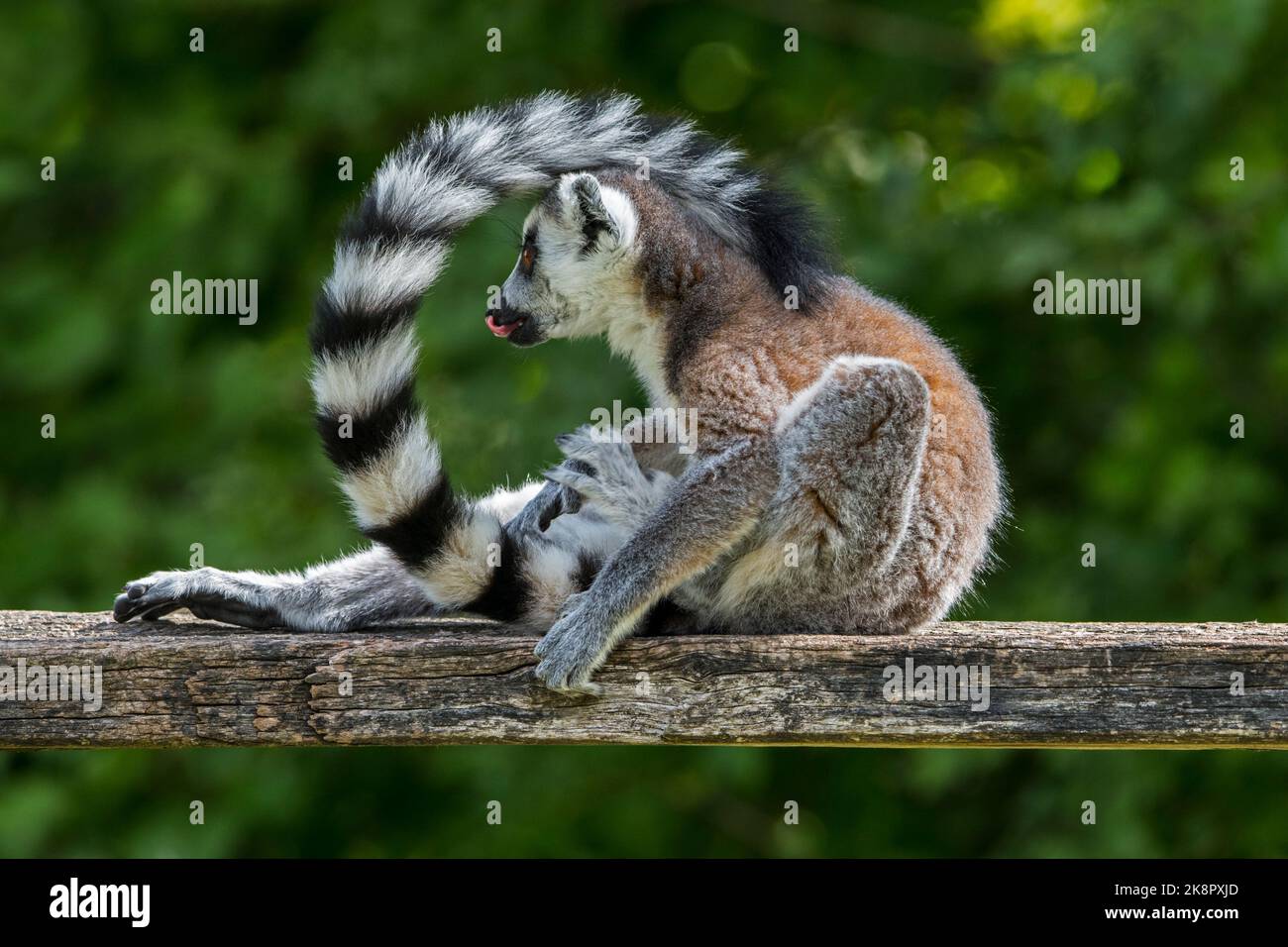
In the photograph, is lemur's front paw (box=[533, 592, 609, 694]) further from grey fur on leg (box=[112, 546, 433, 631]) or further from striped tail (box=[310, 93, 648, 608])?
grey fur on leg (box=[112, 546, 433, 631])

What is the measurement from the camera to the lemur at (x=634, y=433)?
127 inches

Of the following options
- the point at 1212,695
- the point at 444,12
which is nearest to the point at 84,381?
the point at 444,12

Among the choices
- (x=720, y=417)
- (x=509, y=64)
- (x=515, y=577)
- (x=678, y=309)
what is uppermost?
(x=509, y=64)

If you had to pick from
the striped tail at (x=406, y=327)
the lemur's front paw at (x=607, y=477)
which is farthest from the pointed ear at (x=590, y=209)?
the lemur's front paw at (x=607, y=477)

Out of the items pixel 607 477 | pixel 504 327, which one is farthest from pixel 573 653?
pixel 504 327

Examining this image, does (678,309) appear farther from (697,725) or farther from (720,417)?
(697,725)

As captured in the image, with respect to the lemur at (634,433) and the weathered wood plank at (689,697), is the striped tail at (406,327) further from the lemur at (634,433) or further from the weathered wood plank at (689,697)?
the weathered wood plank at (689,697)

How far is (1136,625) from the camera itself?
350 cm

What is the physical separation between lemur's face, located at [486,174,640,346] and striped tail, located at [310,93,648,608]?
A: 205mm

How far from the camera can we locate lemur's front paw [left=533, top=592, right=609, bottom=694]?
3.05 metres

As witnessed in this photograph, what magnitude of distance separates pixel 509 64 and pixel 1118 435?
3.55 metres

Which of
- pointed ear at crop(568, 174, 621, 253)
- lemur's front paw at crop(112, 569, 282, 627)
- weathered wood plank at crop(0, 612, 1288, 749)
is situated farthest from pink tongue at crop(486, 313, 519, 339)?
weathered wood plank at crop(0, 612, 1288, 749)

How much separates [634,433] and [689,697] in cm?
82

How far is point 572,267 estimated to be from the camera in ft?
12.4
